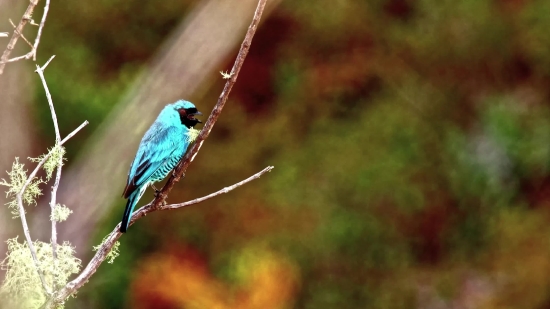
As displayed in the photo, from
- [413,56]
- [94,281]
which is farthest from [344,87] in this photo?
[94,281]

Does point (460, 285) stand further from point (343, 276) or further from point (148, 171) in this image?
point (148, 171)

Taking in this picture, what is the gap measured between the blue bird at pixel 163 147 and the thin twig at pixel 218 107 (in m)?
0.30

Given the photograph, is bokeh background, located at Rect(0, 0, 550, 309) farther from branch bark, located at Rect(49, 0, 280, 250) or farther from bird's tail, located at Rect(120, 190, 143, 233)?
bird's tail, located at Rect(120, 190, 143, 233)

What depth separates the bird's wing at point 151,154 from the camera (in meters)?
1.70

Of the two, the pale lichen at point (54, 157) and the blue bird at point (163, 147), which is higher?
the pale lichen at point (54, 157)

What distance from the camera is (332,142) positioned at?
480cm

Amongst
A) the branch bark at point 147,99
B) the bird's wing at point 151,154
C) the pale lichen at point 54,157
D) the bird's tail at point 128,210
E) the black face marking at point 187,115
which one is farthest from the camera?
the branch bark at point 147,99

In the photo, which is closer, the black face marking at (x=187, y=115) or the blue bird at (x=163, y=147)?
the blue bird at (x=163, y=147)

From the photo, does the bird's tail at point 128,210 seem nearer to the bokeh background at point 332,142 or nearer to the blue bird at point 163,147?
the blue bird at point 163,147

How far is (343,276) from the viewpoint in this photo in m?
4.74

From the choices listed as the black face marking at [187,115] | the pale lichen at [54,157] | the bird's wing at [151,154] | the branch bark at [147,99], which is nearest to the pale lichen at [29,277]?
the pale lichen at [54,157]

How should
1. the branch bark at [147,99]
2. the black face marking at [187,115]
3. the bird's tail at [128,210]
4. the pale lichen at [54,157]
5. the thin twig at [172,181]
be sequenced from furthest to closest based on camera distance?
the branch bark at [147,99]
the black face marking at [187,115]
the bird's tail at [128,210]
the pale lichen at [54,157]
the thin twig at [172,181]

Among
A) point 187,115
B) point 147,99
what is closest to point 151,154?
point 187,115

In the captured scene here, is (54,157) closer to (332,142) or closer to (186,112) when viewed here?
(186,112)
